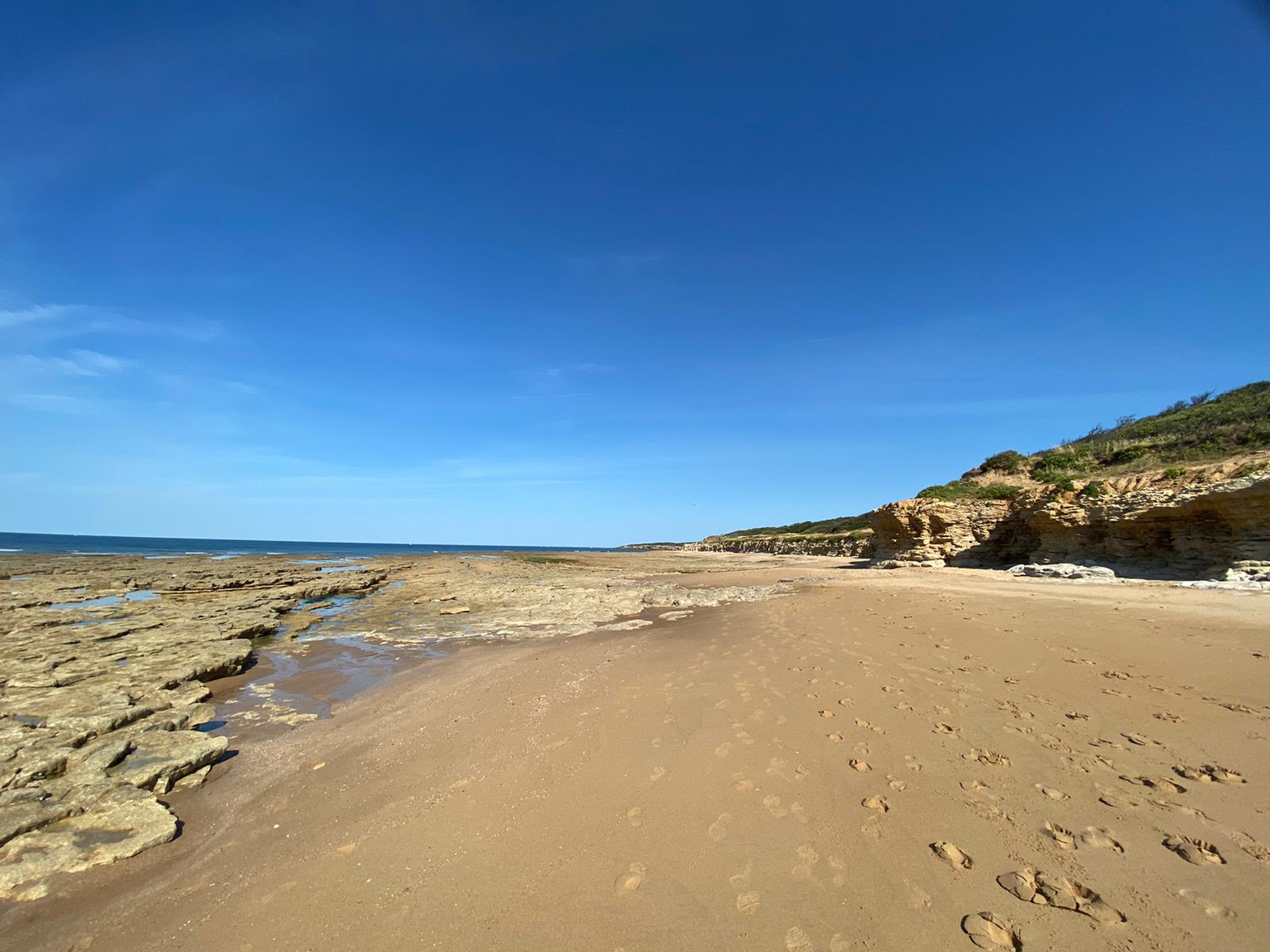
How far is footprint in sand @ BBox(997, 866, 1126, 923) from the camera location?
2.76 metres

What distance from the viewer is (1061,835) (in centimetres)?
346

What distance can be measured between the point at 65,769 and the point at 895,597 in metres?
15.9

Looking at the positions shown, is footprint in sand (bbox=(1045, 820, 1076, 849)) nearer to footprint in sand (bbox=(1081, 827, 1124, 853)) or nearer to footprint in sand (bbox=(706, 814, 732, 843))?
footprint in sand (bbox=(1081, 827, 1124, 853))

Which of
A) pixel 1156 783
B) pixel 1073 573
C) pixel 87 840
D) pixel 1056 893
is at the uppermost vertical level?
pixel 1073 573

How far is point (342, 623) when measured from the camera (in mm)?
14945

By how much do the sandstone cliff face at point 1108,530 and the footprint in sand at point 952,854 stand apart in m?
16.2

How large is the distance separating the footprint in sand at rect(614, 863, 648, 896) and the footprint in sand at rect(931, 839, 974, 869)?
2000 millimetres

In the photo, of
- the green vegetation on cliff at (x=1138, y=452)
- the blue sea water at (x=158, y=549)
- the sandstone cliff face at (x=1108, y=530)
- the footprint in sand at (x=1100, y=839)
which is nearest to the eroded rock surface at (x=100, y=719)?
the footprint in sand at (x=1100, y=839)

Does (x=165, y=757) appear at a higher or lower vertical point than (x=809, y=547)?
lower

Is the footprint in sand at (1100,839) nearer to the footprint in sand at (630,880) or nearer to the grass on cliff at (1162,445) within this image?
the footprint in sand at (630,880)

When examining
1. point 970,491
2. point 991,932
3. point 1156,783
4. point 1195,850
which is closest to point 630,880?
point 991,932

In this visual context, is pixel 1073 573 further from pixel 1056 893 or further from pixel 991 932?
pixel 991 932

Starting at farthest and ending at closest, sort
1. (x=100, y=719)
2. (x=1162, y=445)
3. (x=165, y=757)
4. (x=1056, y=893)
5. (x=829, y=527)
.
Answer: (x=829, y=527) → (x=1162, y=445) → (x=100, y=719) → (x=165, y=757) → (x=1056, y=893)

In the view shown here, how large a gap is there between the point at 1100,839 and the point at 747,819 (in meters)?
2.36
